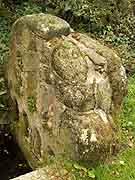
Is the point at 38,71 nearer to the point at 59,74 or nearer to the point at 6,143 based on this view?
the point at 59,74

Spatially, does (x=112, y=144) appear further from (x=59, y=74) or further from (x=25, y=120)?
(x=25, y=120)

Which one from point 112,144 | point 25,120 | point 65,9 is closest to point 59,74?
point 112,144

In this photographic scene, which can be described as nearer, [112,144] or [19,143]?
[112,144]

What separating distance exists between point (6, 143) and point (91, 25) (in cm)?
299

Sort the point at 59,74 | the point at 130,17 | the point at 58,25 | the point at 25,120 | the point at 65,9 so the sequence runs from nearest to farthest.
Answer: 1. the point at 59,74
2. the point at 58,25
3. the point at 25,120
4. the point at 65,9
5. the point at 130,17

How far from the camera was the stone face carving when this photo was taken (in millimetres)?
4879

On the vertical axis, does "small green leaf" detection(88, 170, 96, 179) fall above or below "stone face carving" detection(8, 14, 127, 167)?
below

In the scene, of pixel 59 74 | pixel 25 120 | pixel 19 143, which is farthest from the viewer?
pixel 19 143

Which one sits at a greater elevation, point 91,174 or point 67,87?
point 67,87

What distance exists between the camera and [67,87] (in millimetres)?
4848

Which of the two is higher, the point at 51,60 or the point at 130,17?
the point at 51,60

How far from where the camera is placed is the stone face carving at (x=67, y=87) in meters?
4.88

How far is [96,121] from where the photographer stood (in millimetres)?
4965

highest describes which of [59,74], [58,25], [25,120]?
[58,25]
